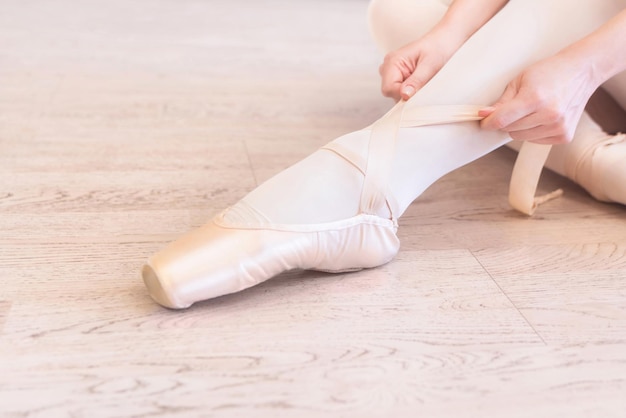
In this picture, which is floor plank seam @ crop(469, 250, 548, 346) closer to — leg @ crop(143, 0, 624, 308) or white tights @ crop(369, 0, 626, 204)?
leg @ crop(143, 0, 624, 308)

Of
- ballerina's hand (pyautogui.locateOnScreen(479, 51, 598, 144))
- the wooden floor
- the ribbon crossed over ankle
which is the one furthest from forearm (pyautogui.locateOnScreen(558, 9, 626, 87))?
the wooden floor

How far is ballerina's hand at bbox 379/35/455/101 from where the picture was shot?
0.92m

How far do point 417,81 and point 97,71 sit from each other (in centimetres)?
90

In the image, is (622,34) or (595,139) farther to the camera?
(595,139)

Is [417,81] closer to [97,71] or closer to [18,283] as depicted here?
[18,283]

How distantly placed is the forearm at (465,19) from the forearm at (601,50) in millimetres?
168

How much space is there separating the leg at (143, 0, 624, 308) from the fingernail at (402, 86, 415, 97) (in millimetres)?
36

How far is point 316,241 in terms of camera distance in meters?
0.77

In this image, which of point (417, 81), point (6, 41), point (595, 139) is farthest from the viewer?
point (6, 41)

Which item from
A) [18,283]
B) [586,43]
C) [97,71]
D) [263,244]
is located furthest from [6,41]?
[586,43]

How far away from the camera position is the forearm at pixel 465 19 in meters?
0.96

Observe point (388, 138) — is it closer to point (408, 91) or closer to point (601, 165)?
point (408, 91)

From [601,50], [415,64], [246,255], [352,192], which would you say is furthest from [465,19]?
[246,255]

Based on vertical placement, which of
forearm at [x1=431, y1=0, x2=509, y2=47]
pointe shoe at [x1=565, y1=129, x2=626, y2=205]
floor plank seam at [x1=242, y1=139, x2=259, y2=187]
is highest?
forearm at [x1=431, y1=0, x2=509, y2=47]
